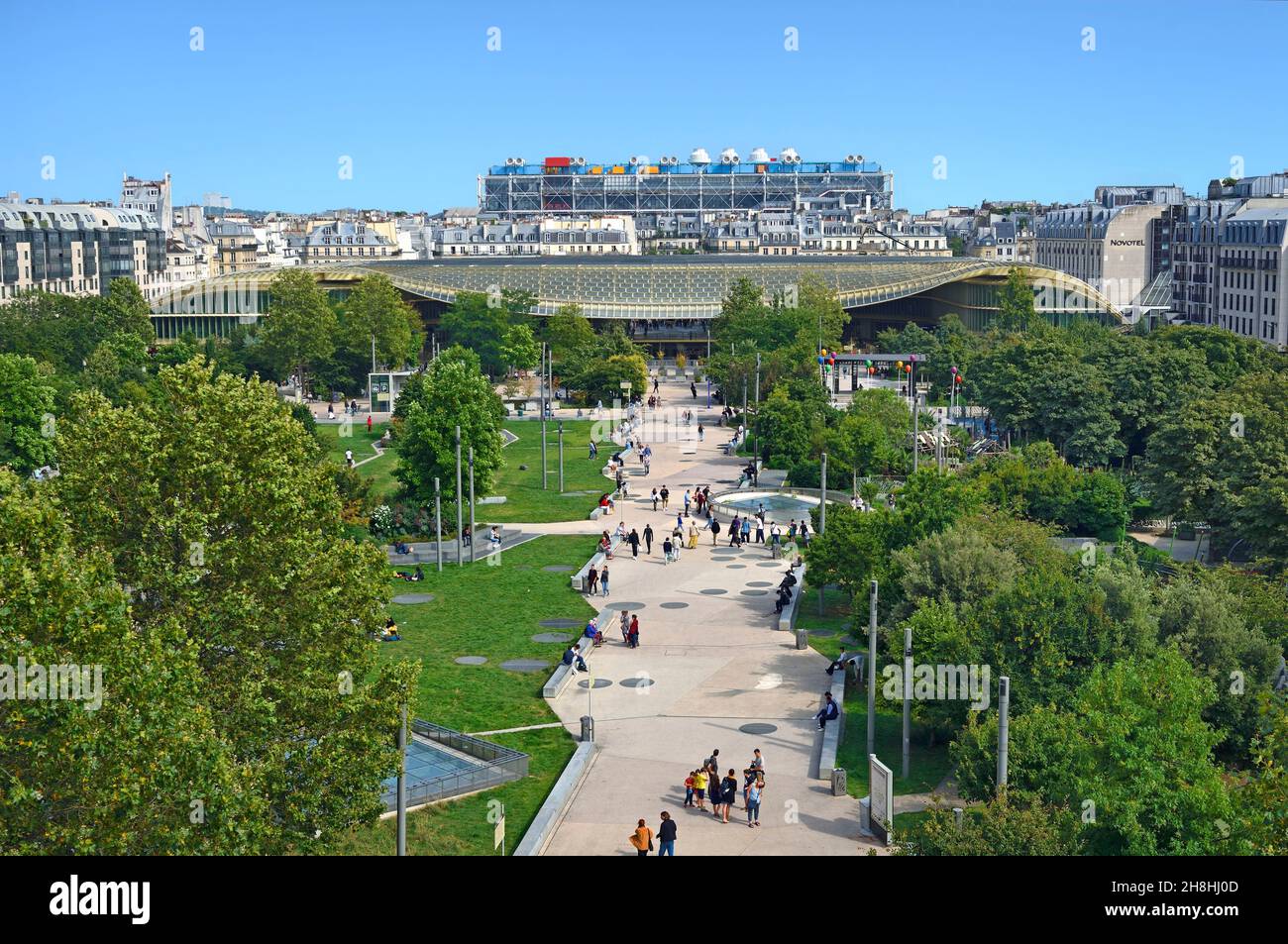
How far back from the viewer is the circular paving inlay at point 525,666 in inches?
1211

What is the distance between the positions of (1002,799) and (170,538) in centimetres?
1098

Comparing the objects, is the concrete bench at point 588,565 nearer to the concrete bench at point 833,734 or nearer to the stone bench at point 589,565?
the stone bench at point 589,565

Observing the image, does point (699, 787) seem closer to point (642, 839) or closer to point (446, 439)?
point (642, 839)

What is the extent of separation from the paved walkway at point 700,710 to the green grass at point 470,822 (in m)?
0.69

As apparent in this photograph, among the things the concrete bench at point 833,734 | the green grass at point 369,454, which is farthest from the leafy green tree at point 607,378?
the concrete bench at point 833,734

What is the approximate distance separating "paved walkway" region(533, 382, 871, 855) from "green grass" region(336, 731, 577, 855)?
69 cm

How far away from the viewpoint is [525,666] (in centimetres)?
3106

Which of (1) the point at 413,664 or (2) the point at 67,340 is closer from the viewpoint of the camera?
(1) the point at 413,664

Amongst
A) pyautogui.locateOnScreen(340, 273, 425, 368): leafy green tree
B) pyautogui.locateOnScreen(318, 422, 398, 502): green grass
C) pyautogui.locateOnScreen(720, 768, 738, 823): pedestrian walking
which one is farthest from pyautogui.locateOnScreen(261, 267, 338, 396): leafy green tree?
pyautogui.locateOnScreen(720, 768, 738, 823): pedestrian walking

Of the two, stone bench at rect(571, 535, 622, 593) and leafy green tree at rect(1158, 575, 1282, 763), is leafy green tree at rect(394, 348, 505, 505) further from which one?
leafy green tree at rect(1158, 575, 1282, 763)
